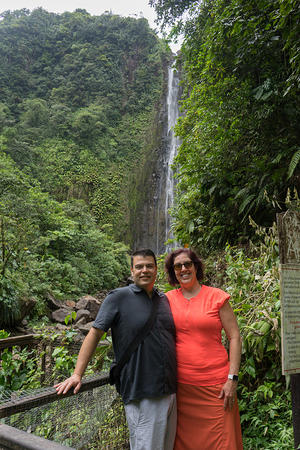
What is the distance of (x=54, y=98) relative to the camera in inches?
1124

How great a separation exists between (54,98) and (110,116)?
195 inches

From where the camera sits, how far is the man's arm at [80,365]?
171 centimetres

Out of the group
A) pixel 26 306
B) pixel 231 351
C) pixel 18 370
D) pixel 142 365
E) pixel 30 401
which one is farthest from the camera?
pixel 26 306

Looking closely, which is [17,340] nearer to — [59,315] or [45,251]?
[59,315]

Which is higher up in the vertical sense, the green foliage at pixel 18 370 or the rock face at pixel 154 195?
the rock face at pixel 154 195

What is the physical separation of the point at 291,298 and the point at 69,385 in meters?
1.25

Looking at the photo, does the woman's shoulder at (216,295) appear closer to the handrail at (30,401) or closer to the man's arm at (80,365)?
the man's arm at (80,365)

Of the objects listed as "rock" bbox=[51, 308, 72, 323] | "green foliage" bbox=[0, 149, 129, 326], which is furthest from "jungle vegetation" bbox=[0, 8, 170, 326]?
"rock" bbox=[51, 308, 72, 323]

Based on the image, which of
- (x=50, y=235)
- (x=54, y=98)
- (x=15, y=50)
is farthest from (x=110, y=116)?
(x=50, y=235)

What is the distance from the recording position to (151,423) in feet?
5.53

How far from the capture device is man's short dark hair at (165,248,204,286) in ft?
7.04

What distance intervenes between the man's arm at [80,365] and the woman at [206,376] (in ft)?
1.56

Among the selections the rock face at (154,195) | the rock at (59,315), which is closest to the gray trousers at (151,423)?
the rock at (59,315)

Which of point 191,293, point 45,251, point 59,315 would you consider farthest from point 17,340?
point 45,251
